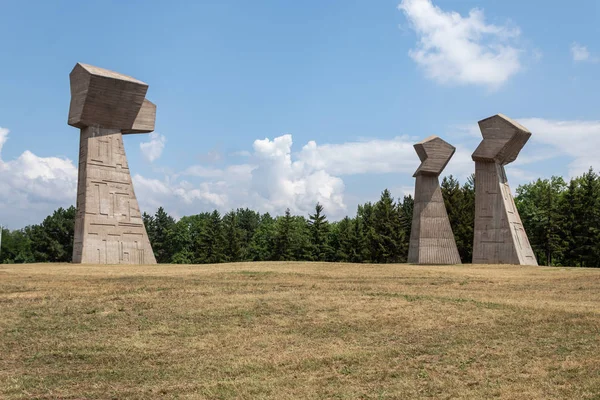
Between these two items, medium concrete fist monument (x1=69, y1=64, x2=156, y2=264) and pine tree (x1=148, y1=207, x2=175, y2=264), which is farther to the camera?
pine tree (x1=148, y1=207, x2=175, y2=264)

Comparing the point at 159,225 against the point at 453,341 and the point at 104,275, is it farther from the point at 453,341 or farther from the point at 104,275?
the point at 453,341

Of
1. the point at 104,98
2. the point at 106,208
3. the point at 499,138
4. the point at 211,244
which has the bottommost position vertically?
the point at 211,244

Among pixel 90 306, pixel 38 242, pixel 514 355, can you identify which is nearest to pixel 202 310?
pixel 90 306

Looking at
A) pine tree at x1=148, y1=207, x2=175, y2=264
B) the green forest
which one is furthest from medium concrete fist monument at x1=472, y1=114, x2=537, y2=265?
pine tree at x1=148, y1=207, x2=175, y2=264

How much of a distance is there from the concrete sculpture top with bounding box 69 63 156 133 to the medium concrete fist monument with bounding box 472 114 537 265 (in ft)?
64.6

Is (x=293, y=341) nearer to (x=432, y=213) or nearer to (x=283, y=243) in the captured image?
(x=432, y=213)

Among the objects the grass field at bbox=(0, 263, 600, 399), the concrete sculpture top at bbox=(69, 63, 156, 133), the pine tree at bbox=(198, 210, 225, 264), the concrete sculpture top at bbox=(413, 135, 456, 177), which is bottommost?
the grass field at bbox=(0, 263, 600, 399)

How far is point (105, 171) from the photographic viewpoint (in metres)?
34.3

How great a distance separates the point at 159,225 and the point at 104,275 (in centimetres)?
5268

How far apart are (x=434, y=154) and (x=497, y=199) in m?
4.47

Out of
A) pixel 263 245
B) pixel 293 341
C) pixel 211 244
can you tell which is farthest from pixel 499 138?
pixel 263 245

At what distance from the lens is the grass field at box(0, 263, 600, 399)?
9.72 meters

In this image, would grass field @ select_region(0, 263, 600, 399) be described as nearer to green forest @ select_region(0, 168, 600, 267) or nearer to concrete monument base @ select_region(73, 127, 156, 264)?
concrete monument base @ select_region(73, 127, 156, 264)

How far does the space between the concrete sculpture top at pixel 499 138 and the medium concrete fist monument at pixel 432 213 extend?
72.6 inches
